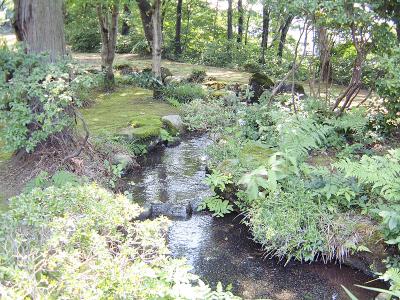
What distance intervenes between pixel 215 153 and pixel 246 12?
17056 millimetres

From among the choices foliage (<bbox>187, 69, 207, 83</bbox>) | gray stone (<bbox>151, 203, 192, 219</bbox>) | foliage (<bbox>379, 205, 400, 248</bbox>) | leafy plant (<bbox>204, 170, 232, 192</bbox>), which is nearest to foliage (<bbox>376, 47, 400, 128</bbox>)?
foliage (<bbox>379, 205, 400, 248</bbox>)

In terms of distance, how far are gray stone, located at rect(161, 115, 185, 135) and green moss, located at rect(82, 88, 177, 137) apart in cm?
20

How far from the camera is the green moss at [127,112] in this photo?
920cm

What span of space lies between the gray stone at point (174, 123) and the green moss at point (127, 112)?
0.66 feet

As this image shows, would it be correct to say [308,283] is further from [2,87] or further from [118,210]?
[2,87]

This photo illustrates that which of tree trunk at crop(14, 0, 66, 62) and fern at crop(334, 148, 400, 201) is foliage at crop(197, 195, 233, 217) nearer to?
fern at crop(334, 148, 400, 201)

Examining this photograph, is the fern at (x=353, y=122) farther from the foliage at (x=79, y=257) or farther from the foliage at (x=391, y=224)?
the foliage at (x=79, y=257)

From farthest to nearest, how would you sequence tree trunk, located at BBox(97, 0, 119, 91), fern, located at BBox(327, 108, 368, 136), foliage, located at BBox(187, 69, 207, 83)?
foliage, located at BBox(187, 69, 207, 83), tree trunk, located at BBox(97, 0, 119, 91), fern, located at BBox(327, 108, 368, 136)

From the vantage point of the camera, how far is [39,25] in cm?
635

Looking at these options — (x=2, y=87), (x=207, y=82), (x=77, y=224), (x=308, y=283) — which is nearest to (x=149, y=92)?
(x=207, y=82)

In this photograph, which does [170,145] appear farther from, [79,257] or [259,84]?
[79,257]

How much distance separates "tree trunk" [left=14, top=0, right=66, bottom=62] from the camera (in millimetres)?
6305

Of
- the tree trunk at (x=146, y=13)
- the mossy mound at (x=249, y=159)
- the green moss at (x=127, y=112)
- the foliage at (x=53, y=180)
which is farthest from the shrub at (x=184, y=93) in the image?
the foliage at (x=53, y=180)

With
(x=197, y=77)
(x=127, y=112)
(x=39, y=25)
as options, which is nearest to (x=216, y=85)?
(x=197, y=77)
